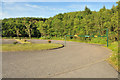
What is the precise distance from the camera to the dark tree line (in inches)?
1123

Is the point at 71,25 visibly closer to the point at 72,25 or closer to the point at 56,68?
the point at 72,25

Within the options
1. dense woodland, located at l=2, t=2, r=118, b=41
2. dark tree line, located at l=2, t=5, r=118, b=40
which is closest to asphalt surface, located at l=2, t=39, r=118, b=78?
dense woodland, located at l=2, t=2, r=118, b=41

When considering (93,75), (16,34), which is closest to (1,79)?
(93,75)

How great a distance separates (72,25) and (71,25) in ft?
1.09

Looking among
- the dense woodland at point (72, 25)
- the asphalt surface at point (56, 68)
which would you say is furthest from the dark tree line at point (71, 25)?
the asphalt surface at point (56, 68)

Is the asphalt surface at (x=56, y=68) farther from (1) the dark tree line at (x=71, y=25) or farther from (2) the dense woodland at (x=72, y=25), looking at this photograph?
(1) the dark tree line at (x=71, y=25)

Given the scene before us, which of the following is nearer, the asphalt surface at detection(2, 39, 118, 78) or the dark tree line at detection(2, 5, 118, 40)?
the asphalt surface at detection(2, 39, 118, 78)

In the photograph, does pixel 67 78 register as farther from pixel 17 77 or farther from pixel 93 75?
pixel 17 77

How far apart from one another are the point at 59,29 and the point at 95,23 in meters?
→ 14.6

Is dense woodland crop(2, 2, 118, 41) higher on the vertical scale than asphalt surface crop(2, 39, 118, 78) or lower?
higher

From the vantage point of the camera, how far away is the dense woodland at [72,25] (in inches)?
1119

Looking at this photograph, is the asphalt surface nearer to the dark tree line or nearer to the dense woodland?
the dense woodland

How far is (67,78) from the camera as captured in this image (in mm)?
4535

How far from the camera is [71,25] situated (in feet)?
126
